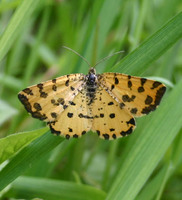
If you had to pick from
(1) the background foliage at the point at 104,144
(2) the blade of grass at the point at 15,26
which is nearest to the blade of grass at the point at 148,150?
(1) the background foliage at the point at 104,144

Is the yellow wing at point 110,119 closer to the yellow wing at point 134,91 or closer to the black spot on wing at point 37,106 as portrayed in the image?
the yellow wing at point 134,91

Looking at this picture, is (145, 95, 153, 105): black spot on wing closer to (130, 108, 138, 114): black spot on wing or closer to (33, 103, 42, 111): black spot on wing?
(130, 108, 138, 114): black spot on wing

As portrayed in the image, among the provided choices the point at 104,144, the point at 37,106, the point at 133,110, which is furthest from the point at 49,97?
the point at 104,144

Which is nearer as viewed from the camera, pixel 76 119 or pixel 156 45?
pixel 156 45

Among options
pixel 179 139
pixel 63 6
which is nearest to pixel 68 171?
pixel 179 139

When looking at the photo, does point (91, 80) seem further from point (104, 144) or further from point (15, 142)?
point (104, 144)

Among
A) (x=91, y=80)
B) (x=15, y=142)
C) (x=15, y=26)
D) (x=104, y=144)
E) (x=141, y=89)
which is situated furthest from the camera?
(x=104, y=144)

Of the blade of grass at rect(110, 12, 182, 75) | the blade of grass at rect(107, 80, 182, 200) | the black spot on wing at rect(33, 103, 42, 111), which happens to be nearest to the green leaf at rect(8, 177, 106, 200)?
the blade of grass at rect(107, 80, 182, 200)
